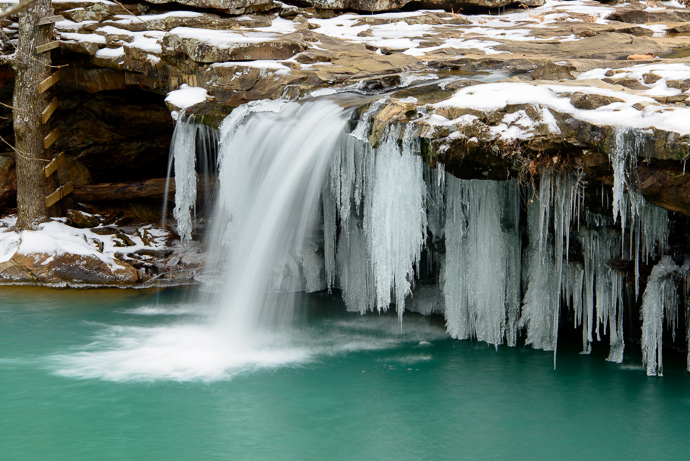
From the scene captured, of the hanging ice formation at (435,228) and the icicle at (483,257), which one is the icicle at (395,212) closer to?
the hanging ice formation at (435,228)

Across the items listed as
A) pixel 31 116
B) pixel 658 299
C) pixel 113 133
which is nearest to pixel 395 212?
pixel 658 299

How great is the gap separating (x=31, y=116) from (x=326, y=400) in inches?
262

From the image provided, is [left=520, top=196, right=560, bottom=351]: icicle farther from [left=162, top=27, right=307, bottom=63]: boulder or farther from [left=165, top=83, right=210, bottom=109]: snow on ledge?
[left=165, top=83, right=210, bottom=109]: snow on ledge

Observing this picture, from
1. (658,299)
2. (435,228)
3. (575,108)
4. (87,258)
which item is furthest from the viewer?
(87,258)

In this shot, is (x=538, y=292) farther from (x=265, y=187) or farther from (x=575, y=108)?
(x=265, y=187)

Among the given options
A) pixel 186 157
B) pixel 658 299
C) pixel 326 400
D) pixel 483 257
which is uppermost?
pixel 186 157

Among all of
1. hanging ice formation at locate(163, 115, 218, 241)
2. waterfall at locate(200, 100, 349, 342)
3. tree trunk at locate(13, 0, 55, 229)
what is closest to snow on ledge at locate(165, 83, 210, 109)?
hanging ice formation at locate(163, 115, 218, 241)

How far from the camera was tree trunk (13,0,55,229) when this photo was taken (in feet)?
30.9

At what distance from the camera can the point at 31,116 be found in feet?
32.0

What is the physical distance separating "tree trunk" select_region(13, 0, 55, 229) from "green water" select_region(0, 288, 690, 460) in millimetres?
2654

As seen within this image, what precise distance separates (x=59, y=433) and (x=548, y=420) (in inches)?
157

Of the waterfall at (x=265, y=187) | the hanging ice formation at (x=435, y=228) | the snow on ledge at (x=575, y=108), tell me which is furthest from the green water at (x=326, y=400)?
the snow on ledge at (x=575, y=108)

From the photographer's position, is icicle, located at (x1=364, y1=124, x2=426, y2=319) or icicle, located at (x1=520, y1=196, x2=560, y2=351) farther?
icicle, located at (x1=520, y1=196, x2=560, y2=351)

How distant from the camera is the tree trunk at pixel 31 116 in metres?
9.42
